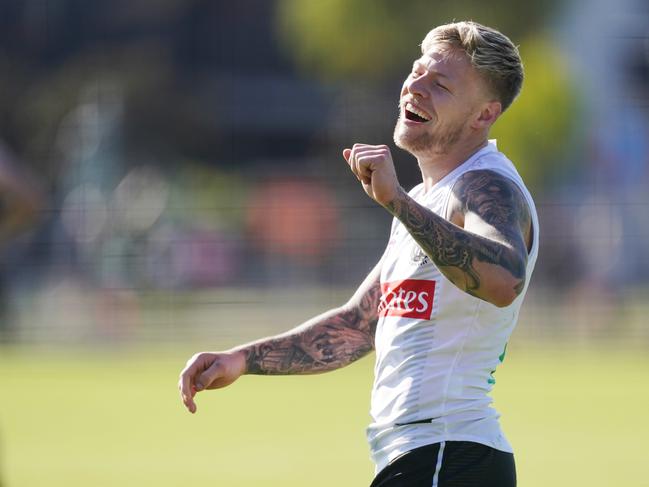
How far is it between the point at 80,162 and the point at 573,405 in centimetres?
2207

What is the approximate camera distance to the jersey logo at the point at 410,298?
4.31 m

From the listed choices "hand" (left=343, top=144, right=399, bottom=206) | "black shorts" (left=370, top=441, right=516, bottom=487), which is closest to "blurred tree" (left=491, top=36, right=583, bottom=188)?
"black shorts" (left=370, top=441, right=516, bottom=487)

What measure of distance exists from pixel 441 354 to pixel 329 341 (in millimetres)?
737

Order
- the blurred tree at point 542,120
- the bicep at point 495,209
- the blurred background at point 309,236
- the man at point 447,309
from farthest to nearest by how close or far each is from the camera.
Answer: the blurred tree at point 542,120 → the blurred background at point 309,236 → the man at point 447,309 → the bicep at point 495,209

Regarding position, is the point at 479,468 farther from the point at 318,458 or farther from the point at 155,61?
the point at 155,61

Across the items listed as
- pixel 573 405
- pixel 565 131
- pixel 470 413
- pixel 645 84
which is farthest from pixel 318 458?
pixel 565 131

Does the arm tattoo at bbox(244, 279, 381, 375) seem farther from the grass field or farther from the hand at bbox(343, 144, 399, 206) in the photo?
the grass field

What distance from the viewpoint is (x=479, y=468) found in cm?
429

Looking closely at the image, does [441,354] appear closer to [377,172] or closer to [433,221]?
[433,221]

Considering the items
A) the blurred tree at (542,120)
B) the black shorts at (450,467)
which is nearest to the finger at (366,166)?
the black shorts at (450,467)

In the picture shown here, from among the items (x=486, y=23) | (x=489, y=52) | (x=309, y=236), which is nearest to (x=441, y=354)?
(x=489, y=52)

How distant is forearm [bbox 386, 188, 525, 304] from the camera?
3766mm

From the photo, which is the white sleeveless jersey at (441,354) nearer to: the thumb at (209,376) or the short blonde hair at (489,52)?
the short blonde hair at (489,52)

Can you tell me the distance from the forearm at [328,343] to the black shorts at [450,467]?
68 cm
